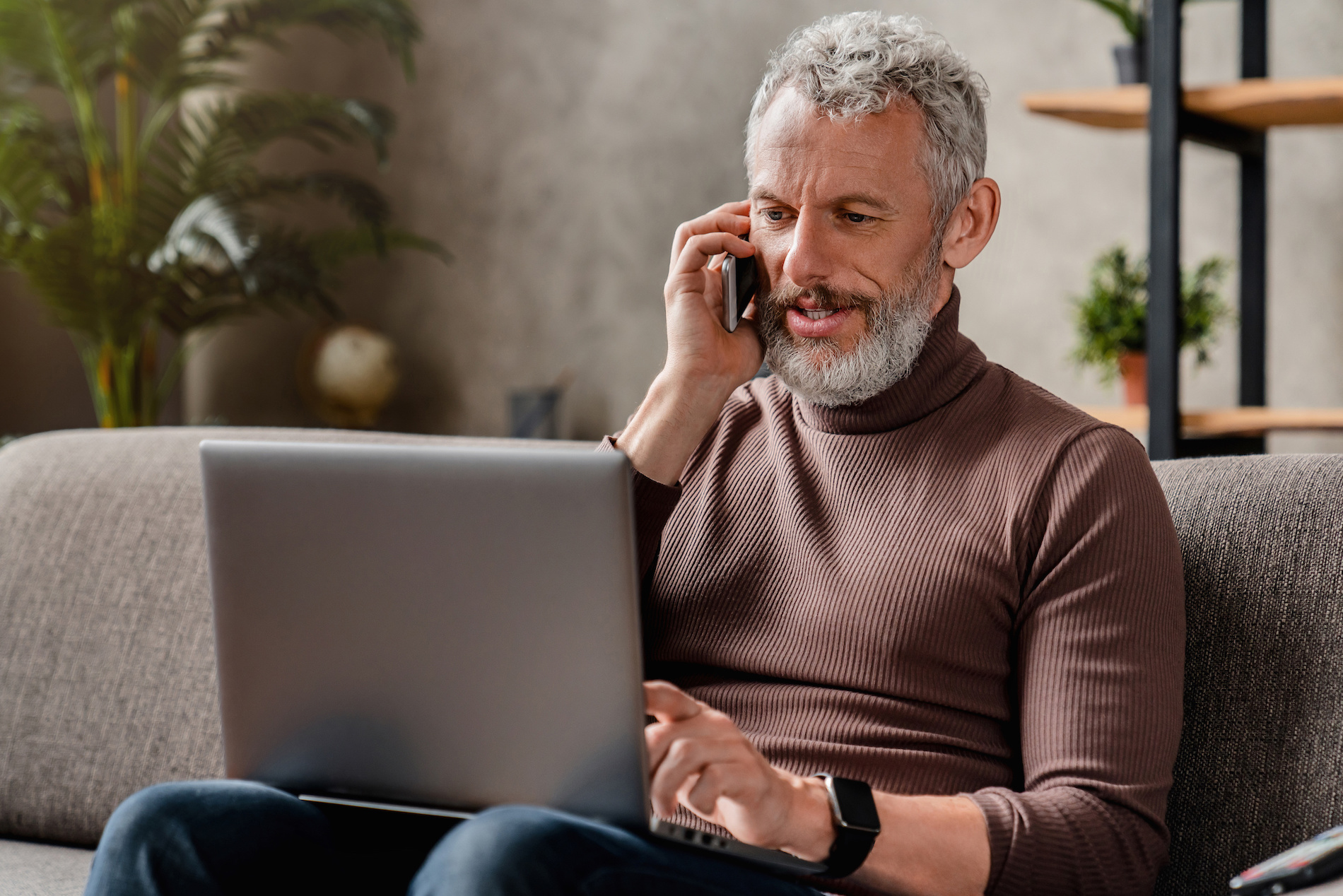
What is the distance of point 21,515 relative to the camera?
1.56 m

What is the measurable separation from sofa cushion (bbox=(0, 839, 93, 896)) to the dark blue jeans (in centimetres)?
42

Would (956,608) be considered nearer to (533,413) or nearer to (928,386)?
(928,386)

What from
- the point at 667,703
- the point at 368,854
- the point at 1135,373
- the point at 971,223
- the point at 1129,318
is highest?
the point at 971,223

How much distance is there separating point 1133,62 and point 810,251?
1458 mm

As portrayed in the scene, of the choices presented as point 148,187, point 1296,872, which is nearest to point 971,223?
point 1296,872

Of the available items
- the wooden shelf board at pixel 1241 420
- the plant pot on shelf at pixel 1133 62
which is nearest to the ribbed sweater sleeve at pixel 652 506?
the wooden shelf board at pixel 1241 420

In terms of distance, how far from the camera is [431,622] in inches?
32.3

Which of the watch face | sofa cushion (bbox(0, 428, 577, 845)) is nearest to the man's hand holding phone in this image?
sofa cushion (bbox(0, 428, 577, 845))

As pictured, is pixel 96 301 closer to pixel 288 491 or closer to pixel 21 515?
pixel 21 515

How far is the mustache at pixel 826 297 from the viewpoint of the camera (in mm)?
1221

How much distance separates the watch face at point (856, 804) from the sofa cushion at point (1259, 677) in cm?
37

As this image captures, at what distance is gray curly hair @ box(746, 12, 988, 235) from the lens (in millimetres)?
1173

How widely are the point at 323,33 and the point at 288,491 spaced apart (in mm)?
3242

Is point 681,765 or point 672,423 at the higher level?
point 672,423
